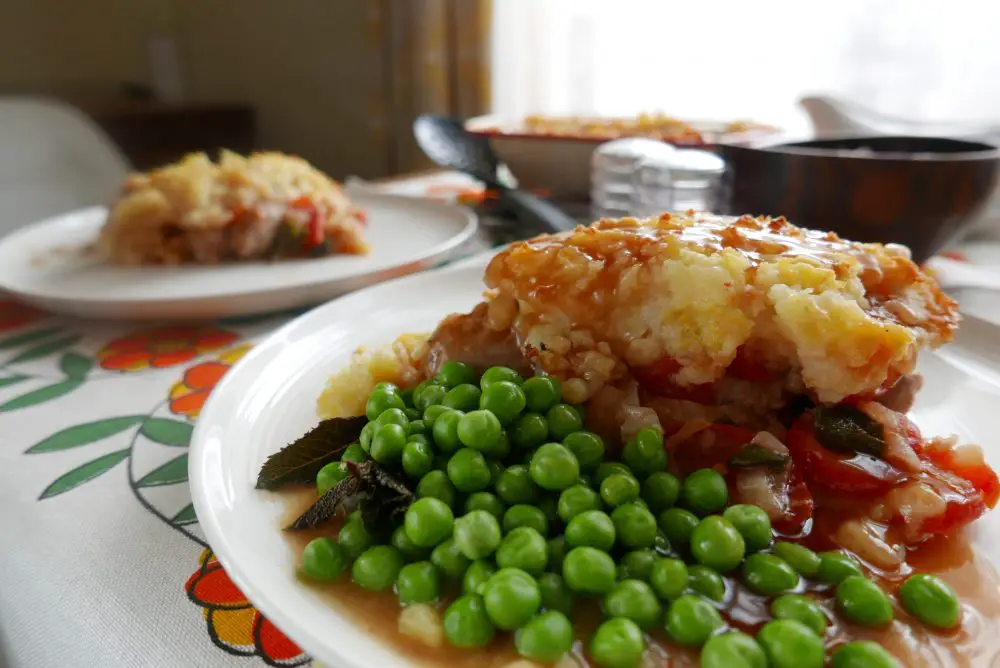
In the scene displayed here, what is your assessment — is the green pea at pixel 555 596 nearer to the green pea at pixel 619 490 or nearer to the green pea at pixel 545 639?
the green pea at pixel 545 639

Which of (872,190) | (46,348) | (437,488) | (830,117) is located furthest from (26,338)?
(830,117)

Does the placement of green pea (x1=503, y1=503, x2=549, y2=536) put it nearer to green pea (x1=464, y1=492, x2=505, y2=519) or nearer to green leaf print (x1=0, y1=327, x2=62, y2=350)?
green pea (x1=464, y1=492, x2=505, y2=519)

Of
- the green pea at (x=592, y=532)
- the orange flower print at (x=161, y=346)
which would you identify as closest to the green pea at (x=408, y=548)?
the green pea at (x=592, y=532)

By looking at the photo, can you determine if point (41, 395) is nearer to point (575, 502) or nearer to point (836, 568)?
point (575, 502)

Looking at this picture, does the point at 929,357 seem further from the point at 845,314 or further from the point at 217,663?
the point at 217,663

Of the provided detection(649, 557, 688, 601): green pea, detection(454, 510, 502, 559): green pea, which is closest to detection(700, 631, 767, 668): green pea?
detection(649, 557, 688, 601): green pea

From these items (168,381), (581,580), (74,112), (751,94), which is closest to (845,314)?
(581,580)
